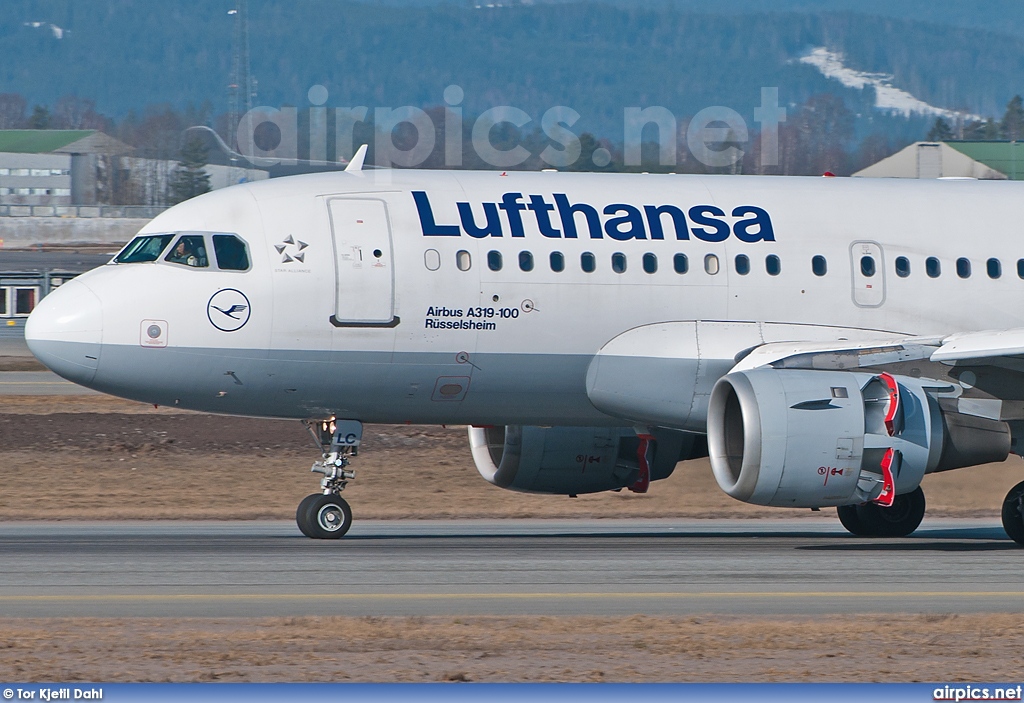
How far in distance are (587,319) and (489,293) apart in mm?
1178

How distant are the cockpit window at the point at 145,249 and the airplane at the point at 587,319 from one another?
2cm

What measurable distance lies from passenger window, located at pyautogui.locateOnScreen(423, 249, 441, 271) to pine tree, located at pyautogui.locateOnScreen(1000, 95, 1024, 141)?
11274 cm

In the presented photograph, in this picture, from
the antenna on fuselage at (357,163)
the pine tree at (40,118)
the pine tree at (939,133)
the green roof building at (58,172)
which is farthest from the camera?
the pine tree at (40,118)

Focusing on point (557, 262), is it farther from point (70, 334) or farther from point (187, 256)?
point (70, 334)

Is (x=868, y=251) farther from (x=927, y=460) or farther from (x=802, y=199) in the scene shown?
(x=927, y=460)

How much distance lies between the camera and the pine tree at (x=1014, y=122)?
129m

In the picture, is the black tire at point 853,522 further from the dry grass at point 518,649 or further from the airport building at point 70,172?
the airport building at point 70,172

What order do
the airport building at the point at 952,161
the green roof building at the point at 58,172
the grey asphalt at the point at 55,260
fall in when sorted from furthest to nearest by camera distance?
the green roof building at the point at 58,172 < the airport building at the point at 952,161 < the grey asphalt at the point at 55,260

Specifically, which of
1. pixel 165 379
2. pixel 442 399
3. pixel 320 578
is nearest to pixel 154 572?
pixel 320 578

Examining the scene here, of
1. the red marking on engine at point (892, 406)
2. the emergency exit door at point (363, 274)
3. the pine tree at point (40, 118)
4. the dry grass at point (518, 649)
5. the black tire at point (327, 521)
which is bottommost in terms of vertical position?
the black tire at point (327, 521)

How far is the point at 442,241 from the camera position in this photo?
18594 mm

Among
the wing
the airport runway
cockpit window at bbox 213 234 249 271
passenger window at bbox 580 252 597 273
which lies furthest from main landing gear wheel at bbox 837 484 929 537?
cockpit window at bbox 213 234 249 271

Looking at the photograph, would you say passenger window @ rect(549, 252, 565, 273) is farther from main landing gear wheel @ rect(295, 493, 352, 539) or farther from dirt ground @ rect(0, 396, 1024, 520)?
dirt ground @ rect(0, 396, 1024, 520)

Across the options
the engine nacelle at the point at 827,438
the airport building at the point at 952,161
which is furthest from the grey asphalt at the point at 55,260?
the engine nacelle at the point at 827,438
